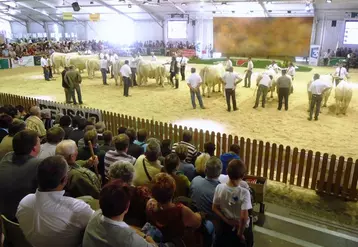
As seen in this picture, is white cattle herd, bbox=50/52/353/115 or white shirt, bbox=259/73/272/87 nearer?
white cattle herd, bbox=50/52/353/115

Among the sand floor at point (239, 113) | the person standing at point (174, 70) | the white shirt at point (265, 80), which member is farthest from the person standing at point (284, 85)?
the person standing at point (174, 70)

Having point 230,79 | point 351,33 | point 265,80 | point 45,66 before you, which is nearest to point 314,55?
point 351,33

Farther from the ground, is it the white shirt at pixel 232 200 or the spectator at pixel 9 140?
the spectator at pixel 9 140

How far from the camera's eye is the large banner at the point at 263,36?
28203 mm

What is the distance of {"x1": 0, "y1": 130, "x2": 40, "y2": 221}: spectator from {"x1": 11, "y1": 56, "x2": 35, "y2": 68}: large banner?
85.0 ft

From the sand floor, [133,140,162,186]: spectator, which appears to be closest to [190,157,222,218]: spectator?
[133,140,162,186]: spectator

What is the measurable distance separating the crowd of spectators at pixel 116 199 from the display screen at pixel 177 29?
110ft

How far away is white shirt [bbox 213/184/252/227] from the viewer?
305cm

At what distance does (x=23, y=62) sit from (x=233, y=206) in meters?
27.7

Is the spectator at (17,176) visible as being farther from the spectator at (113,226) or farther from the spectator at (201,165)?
the spectator at (201,165)

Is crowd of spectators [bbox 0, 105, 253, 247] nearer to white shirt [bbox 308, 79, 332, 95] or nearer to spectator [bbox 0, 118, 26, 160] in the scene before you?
spectator [bbox 0, 118, 26, 160]

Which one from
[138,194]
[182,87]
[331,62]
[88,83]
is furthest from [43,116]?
[331,62]

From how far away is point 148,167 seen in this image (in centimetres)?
359

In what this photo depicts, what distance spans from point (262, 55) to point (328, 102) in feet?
62.6
